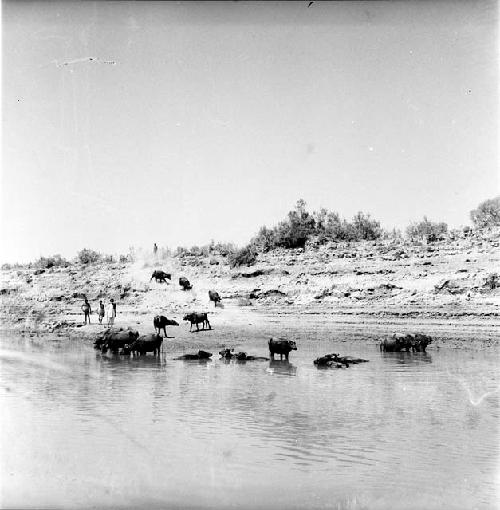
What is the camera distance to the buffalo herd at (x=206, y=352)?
16891mm

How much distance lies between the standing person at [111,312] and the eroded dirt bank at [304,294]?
1.01 ft

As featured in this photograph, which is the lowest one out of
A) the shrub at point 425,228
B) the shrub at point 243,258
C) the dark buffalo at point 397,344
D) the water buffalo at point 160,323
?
the dark buffalo at point 397,344

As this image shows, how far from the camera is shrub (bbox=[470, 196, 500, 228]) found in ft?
96.4

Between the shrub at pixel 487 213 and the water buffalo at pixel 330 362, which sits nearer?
the water buffalo at pixel 330 362

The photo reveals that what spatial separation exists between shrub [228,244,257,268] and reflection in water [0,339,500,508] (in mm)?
10759

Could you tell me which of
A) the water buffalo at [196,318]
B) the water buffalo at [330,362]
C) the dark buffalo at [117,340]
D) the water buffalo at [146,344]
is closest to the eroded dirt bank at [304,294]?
the water buffalo at [196,318]

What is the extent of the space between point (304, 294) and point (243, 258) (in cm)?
389

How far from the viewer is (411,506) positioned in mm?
7137

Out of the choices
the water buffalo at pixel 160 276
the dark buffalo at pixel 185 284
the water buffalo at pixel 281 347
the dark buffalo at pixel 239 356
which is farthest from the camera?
the water buffalo at pixel 160 276

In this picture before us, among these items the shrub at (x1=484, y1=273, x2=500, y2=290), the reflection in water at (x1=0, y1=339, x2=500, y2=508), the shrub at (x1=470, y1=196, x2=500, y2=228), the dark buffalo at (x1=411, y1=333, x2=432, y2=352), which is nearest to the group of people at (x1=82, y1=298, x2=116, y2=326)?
the reflection in water at (x1=0, y1=339, x2=500, y2=508)

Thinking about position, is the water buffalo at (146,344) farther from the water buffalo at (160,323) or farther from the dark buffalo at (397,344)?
the dark buffalo at (397,344)

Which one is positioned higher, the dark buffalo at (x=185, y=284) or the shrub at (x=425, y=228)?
the shrub at (x=425, y=228)

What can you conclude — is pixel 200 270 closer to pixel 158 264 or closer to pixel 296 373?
pixel 158 264

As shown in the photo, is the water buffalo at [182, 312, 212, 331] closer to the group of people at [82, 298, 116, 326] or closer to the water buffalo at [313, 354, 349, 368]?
the group of people at [82, 298, 116, 326]
